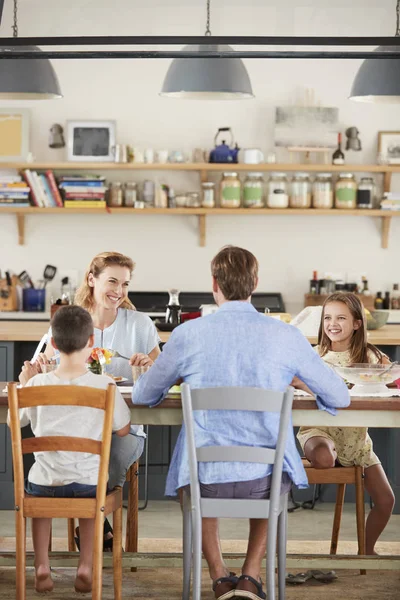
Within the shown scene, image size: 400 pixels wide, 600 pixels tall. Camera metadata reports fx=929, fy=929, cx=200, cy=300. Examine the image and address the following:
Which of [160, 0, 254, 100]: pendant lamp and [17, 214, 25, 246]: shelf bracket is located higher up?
[160, 0, 254, 100]: pendant lamp

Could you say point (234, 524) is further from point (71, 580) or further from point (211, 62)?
point (211, 62)

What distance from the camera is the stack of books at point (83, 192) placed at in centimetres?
660

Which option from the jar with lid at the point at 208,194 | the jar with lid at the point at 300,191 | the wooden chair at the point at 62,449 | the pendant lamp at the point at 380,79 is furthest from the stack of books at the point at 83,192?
the wooden chair at the point at 62,449

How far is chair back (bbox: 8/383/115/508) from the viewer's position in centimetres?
253

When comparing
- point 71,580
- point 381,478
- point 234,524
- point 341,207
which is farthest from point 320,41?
point 341,207

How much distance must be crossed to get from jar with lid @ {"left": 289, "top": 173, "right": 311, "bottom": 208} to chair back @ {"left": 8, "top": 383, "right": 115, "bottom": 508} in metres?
4.31

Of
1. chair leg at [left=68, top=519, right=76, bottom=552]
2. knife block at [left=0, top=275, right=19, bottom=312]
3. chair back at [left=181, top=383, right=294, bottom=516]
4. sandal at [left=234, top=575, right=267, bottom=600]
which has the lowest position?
chair leg at [left=68, top=519, right=76, bottom=552]

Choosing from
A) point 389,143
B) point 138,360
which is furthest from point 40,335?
point 389,143

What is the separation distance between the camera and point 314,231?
22.8 feet

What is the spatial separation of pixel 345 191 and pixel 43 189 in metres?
2.16

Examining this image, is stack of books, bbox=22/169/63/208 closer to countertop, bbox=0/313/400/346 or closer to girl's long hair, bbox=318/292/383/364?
countertop, bbox=0/313/400/346

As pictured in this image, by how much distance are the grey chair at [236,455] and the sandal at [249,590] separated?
0.07m

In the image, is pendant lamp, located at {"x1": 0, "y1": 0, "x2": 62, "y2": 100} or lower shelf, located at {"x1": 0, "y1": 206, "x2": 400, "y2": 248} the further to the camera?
lower shelf, located at {"x1": 0, "y1": 206, "x2": 400, "y2": 248}

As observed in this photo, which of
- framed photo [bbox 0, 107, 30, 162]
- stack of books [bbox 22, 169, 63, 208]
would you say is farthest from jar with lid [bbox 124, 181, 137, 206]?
framed photo [bbox 0, 107, 30, 162]
